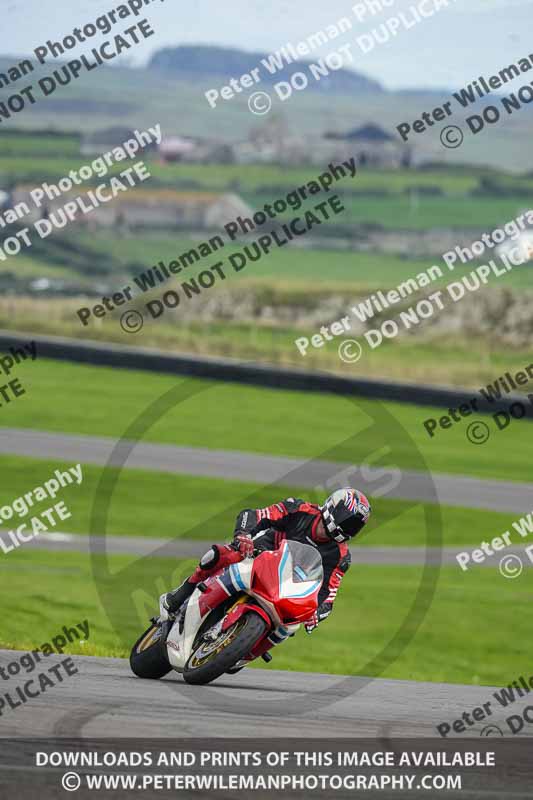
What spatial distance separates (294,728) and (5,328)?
33.1 m

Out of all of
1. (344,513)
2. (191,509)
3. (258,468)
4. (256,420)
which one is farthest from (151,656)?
(256,420)

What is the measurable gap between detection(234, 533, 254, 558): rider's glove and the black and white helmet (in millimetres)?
557

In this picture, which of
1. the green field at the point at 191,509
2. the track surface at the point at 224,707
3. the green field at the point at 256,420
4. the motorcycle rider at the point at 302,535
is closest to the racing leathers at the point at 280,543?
the motorcycle rider at the point at 302,535

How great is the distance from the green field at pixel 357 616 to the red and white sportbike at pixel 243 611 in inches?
159

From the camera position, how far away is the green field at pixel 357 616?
50.4 ft

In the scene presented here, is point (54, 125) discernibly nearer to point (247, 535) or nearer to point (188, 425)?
point (188, 425)

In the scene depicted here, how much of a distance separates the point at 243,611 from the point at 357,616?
9.31 metres

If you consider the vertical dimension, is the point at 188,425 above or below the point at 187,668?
below

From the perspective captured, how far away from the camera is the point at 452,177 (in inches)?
4801

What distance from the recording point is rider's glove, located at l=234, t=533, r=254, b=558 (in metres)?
9.10

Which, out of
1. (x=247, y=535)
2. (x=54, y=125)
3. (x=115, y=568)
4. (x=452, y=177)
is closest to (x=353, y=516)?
(x=247, y=535)

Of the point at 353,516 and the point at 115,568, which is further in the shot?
the point at 115,568

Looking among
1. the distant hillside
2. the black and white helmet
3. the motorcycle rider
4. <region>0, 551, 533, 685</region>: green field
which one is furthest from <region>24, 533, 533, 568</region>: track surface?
the distant hillside

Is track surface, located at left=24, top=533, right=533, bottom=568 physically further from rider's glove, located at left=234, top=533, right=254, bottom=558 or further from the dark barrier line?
the dark barrier line
